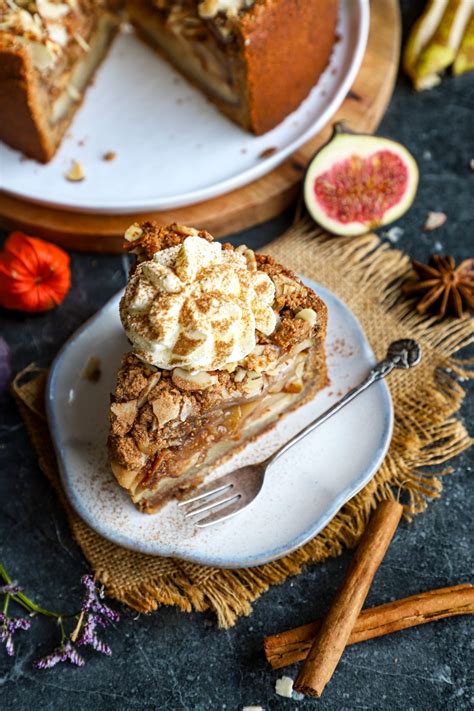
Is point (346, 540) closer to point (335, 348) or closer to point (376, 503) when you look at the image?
point (376, 503)

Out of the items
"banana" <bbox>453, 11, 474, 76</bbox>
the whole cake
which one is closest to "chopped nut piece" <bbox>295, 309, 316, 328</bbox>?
the whole cake

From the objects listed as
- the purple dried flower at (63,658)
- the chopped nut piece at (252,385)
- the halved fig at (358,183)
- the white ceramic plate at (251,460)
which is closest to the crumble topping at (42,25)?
the white ceramic plate at (251,460)

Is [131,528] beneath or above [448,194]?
beneath

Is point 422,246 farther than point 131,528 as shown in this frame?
Yes

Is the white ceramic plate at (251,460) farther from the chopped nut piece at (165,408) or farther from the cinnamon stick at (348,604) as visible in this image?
the chopped nut piece at (165,408)

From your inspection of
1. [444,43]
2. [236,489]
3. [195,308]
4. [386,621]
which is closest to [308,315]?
[195,308]

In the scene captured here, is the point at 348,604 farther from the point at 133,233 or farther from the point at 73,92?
the point at 73,92

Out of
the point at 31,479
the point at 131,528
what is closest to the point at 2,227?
the point at 31,479
